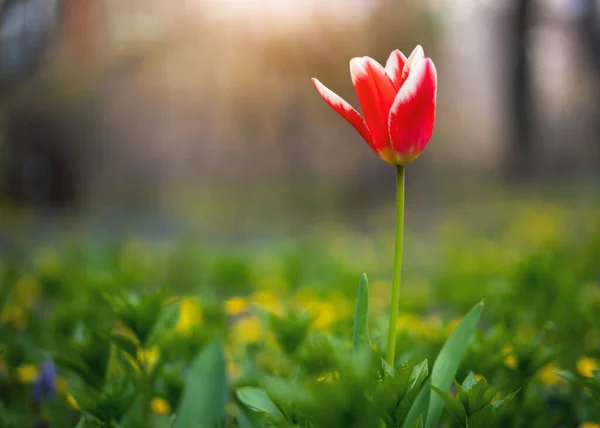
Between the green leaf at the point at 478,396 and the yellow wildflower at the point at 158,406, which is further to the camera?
the yellow wildflower at the point at 158,406

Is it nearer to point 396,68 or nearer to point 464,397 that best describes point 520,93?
point 396,68

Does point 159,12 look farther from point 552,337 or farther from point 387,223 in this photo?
point 552,337

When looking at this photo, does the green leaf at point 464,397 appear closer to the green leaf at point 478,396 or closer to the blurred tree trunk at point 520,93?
the green leaf at point 478,396

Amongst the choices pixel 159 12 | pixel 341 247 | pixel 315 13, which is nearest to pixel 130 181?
pixel 159 12

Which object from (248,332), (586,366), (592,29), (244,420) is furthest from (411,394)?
(592,29)

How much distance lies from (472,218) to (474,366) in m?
6.36

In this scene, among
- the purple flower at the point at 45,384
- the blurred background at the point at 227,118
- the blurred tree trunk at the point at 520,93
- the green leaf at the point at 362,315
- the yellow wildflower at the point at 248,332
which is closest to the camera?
the green leaf at the point at 362,315

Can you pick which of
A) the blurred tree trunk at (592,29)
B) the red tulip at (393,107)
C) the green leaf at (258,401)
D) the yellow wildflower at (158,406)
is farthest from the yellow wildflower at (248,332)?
the blurred tree trunk at (592,29)

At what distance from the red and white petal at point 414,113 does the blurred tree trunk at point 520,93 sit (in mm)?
10094

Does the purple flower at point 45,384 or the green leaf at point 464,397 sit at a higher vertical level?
the green leaf at point 464,397

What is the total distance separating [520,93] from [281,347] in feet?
34.7

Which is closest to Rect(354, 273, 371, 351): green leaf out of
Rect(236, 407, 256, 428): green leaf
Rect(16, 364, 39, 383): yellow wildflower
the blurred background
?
Rect(236, 407, 256, 428): green leaf

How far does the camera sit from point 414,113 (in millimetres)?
1167

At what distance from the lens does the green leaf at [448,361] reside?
1255 millimetres
